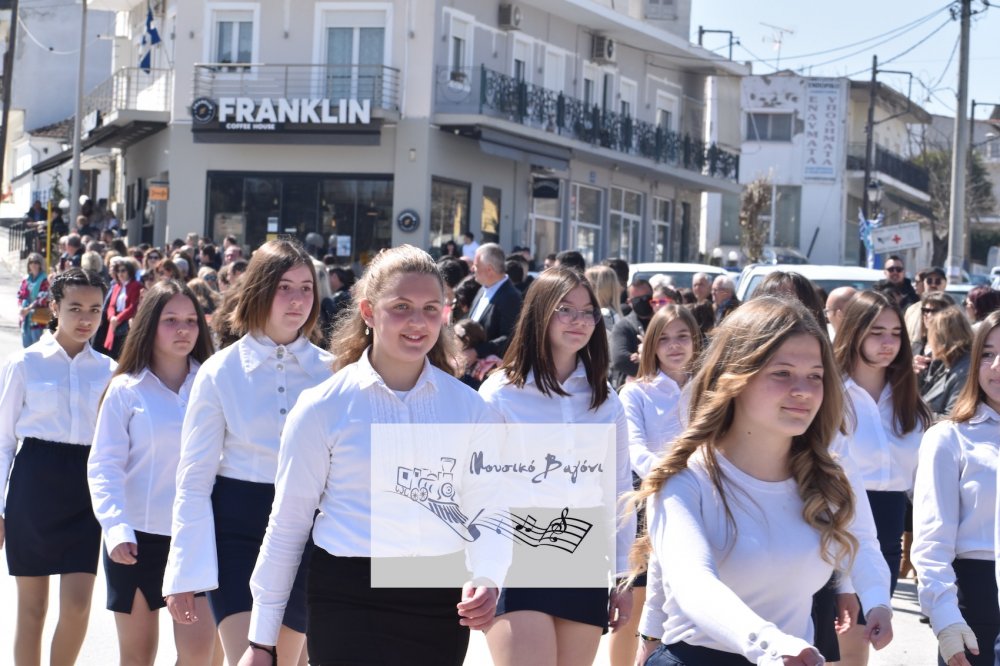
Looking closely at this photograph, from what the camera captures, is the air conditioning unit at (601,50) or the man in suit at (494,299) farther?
the air conditioning unit at (601,50)

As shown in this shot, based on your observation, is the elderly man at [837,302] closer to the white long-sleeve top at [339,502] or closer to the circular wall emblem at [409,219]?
the white long-sleeve top at [339,502]

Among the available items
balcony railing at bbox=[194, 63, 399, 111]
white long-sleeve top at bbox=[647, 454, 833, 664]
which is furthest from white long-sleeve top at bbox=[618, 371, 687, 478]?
balcony railing at bbox=[194, 63, 399, 111]

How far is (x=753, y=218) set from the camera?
1948 inches

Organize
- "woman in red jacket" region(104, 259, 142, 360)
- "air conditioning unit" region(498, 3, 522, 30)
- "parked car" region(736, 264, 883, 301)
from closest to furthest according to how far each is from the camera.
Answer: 1. "woman in red jacket" region(104, 259, 142, 360)
2. "parked car" region(736, 264, 883, 301)
3. "air conditioning unit" region(498, 3, 522, 30)

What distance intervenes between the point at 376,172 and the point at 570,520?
24.2 metres

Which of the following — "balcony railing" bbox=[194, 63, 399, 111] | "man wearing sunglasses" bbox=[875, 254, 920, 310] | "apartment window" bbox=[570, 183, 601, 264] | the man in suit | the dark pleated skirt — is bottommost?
the dark pleated skirt

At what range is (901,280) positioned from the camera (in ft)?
48.6

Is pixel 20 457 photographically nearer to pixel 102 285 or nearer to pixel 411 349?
pixel 102 285

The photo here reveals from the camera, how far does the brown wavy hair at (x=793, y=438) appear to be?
328cm

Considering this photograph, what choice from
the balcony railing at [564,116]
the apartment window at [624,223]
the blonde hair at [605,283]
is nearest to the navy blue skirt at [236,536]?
the blonde hair at [605,283]

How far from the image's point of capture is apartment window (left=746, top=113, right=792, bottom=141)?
54531mm

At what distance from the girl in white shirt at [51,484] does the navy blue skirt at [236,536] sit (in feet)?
4.76

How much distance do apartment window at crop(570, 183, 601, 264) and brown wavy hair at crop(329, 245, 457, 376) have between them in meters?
29.8

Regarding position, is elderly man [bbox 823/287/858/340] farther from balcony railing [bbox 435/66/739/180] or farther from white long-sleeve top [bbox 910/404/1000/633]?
balcony railing [bbox 435/66/739/180]
